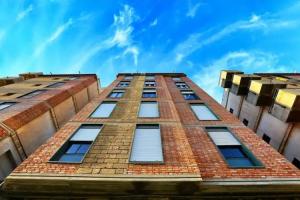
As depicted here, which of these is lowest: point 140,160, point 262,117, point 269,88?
point 262,117

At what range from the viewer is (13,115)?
10.7 metres

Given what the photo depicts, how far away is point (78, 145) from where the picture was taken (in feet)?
25.4

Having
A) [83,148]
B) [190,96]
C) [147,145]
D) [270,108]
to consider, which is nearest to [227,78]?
[190,96]

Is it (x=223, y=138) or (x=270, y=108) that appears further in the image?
(x=270, y=108)

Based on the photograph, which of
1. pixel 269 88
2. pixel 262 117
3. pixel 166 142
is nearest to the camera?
pixel 166 142

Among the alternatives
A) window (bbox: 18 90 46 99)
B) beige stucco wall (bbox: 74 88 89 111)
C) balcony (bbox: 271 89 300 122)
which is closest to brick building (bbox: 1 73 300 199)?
balcony (bbox: 271 89 300 122)

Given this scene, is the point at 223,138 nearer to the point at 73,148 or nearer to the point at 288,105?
the point at 288,105

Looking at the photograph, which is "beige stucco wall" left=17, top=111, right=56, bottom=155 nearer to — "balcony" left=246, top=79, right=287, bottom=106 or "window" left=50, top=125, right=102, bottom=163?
"window" left=50, top=125, right=102, bottom=163

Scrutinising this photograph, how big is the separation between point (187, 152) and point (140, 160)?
1.87 metres

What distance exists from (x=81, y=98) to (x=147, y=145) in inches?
559

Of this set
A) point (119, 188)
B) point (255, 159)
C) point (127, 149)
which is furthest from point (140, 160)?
point (255, 159)

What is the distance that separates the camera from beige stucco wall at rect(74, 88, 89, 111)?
18406mm

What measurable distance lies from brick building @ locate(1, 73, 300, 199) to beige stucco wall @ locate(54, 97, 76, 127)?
5.60 meters

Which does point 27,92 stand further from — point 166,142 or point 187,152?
point 187,152
